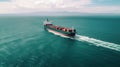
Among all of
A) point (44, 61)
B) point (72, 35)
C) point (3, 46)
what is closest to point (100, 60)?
point (44, 61)

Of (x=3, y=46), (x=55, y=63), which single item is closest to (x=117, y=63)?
(x=55, y=63)

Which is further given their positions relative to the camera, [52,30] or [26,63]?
[52,30]

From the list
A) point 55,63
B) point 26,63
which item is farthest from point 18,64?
point 55,63

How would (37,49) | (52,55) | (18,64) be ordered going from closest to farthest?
(18,64) → (52,55) → (37,49)

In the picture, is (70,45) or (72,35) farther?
(72,35)

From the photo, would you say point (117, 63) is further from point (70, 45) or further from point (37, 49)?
point (37, 49)

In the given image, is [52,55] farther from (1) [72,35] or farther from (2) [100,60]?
(1) [72,35]

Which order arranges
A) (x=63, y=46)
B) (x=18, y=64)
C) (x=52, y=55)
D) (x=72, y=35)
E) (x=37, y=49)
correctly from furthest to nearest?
(x=72, y=35), (x=63, y=46), (x=37, y=49), (x=52, y=55), (x=18, y=64)

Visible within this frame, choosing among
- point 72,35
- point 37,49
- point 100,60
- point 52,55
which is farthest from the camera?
point 72,35

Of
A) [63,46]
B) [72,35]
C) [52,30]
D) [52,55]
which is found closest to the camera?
[52,55]
